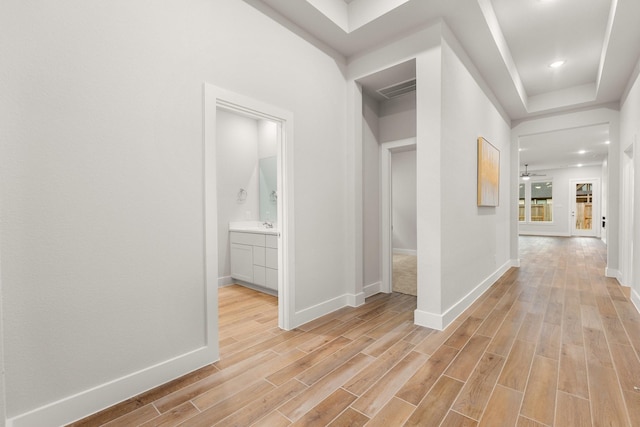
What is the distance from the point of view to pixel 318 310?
10.4 ft

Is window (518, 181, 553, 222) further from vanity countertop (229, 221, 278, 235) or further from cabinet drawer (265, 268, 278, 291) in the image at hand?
cabinet drawer (265, 268, 278, 291)

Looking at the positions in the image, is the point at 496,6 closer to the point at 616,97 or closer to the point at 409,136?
the point at 409,136

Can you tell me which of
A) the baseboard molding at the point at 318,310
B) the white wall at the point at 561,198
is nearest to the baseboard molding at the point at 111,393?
the baseboard molding at the point at 318,310

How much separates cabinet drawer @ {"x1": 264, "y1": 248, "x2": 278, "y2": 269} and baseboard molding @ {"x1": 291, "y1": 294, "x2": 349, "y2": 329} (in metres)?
0.90

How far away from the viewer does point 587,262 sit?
634cm

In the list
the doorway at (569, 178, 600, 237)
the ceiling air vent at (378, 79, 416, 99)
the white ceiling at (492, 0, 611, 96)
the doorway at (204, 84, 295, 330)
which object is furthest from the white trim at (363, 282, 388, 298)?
the doorway at (569, 178, 600, 237)

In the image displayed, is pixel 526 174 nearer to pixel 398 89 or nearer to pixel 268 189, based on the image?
pixel 398 89

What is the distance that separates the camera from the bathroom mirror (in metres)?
4.98

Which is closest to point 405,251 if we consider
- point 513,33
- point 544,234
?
point 513,33

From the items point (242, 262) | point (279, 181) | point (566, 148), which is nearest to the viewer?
point (279, 181)

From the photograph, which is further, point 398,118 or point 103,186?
point 398,118

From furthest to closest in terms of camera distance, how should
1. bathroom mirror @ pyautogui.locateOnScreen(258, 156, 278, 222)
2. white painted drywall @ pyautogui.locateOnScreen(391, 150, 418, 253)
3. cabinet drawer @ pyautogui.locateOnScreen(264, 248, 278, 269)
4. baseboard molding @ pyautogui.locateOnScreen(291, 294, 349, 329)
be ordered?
1. white painted drywall @ pyautogui.locateOnScreen(391, 150, 418, 253)
2. bathroom mirror @ pyautogui.locateOnScreen(258, 156, 278, 222)
3. cabinet drawer @ pyautogui.locateOnScreen(264, 248, 278, 269)
4. baseboard molding @ pyautogui.locateOnScreen(291, 294, 349, 329)

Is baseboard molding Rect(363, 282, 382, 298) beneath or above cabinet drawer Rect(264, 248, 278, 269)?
beneath

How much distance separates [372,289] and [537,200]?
1312 cm
